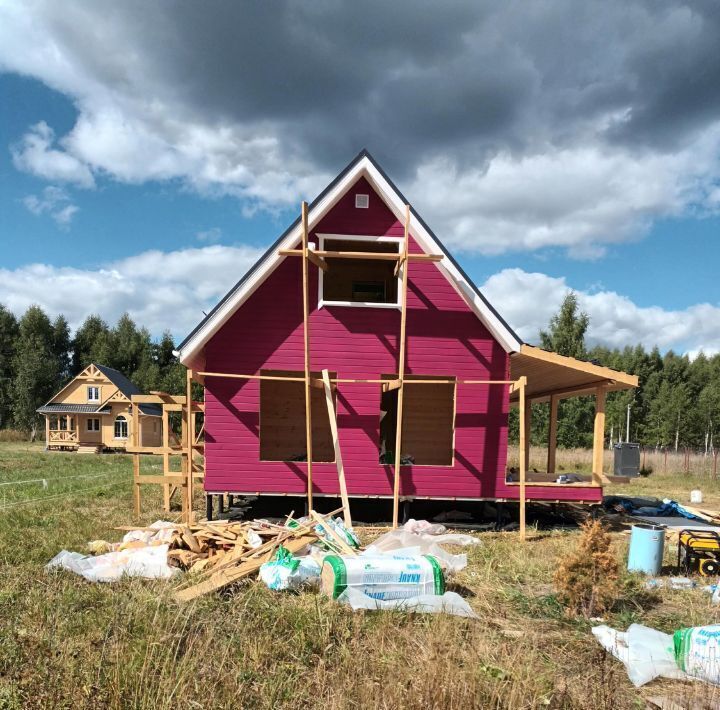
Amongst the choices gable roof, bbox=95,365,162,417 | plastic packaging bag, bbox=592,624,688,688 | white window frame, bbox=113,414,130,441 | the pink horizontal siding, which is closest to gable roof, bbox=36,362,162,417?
gable roof, bbox=95,365,162,417

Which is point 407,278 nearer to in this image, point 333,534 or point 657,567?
point 333,534

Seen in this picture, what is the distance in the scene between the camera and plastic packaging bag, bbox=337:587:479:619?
5.64m

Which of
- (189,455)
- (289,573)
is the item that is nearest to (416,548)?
(289,573)

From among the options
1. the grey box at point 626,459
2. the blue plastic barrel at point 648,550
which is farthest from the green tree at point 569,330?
the blue plastic barrel at point 648,550

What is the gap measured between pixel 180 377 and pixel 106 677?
56.3m

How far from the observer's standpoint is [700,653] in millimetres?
4508

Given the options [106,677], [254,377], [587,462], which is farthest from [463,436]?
[587,462]

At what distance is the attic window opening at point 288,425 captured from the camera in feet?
49.9

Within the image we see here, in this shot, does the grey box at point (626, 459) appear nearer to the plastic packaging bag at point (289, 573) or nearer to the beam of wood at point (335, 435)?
the beam of wood at point (335, 435)

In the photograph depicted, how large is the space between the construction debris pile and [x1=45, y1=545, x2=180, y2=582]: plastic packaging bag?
0.04ft

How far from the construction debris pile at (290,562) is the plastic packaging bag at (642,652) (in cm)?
126

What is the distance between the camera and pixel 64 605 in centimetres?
557

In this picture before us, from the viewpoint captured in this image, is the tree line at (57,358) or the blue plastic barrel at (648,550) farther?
the tree line at (57,358)

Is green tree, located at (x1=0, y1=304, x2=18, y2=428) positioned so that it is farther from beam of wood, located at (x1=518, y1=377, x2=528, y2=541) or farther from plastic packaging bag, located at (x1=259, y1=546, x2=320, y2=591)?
plastic packaging bag, located at (x1=259, y1=546, x2=320, y2=591)
